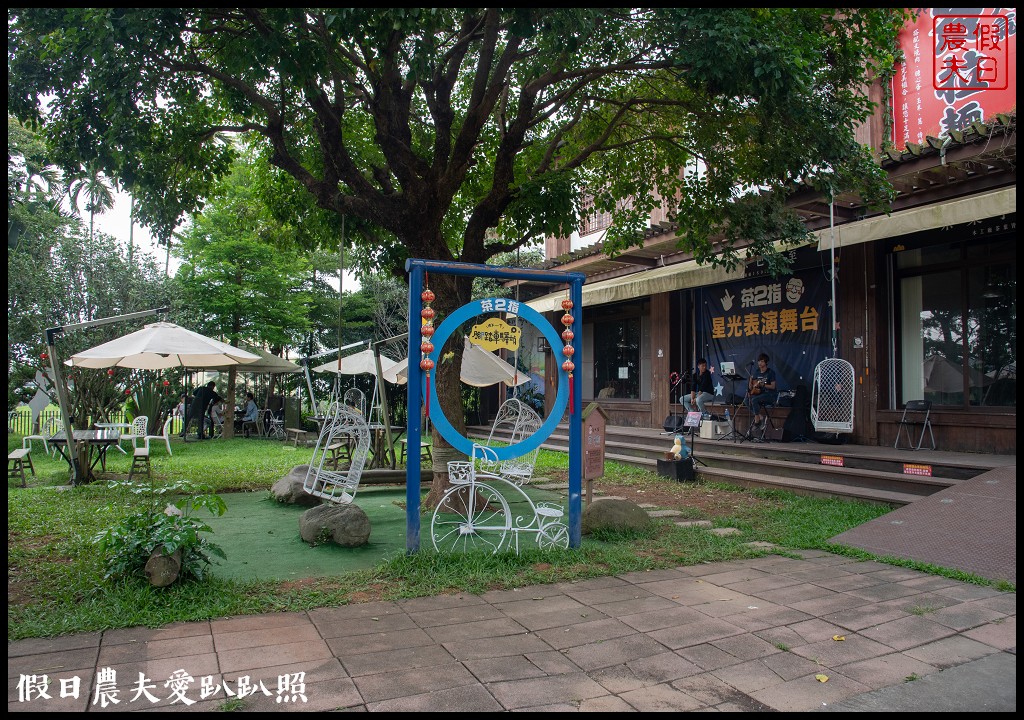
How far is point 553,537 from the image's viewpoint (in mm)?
5914

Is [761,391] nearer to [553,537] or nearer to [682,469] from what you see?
[682,469]

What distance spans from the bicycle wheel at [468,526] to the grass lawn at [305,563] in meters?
0.18

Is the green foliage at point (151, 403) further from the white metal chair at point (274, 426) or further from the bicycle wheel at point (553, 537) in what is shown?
the bicycle wheel at point (553, 537)

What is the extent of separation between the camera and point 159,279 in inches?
628

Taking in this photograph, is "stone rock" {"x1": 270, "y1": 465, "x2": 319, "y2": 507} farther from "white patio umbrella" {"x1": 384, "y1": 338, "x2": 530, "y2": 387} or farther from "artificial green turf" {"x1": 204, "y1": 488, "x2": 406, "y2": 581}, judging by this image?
"white patio umbrella" {"x1": 384, "y1": 338, "x2": 530, "y2": 387}

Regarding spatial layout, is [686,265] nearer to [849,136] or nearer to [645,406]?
[645,406]

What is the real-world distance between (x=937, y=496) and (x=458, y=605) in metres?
5.13

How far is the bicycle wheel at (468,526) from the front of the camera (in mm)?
5586

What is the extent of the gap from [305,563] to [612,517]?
277 cm

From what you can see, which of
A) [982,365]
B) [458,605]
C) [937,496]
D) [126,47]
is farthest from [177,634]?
[982,365]

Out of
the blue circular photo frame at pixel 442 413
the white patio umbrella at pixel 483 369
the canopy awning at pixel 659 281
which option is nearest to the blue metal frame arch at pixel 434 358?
the blue circular photo frame at pixel 442 413

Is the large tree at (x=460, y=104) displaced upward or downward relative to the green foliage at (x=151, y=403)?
upward

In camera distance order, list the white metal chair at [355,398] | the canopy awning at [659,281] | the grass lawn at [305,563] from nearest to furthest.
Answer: the grass lawn at [305,563] < the white metal chair at [355,398] < the canopy awning at [659,281]

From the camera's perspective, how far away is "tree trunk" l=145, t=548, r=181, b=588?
14.7ft
